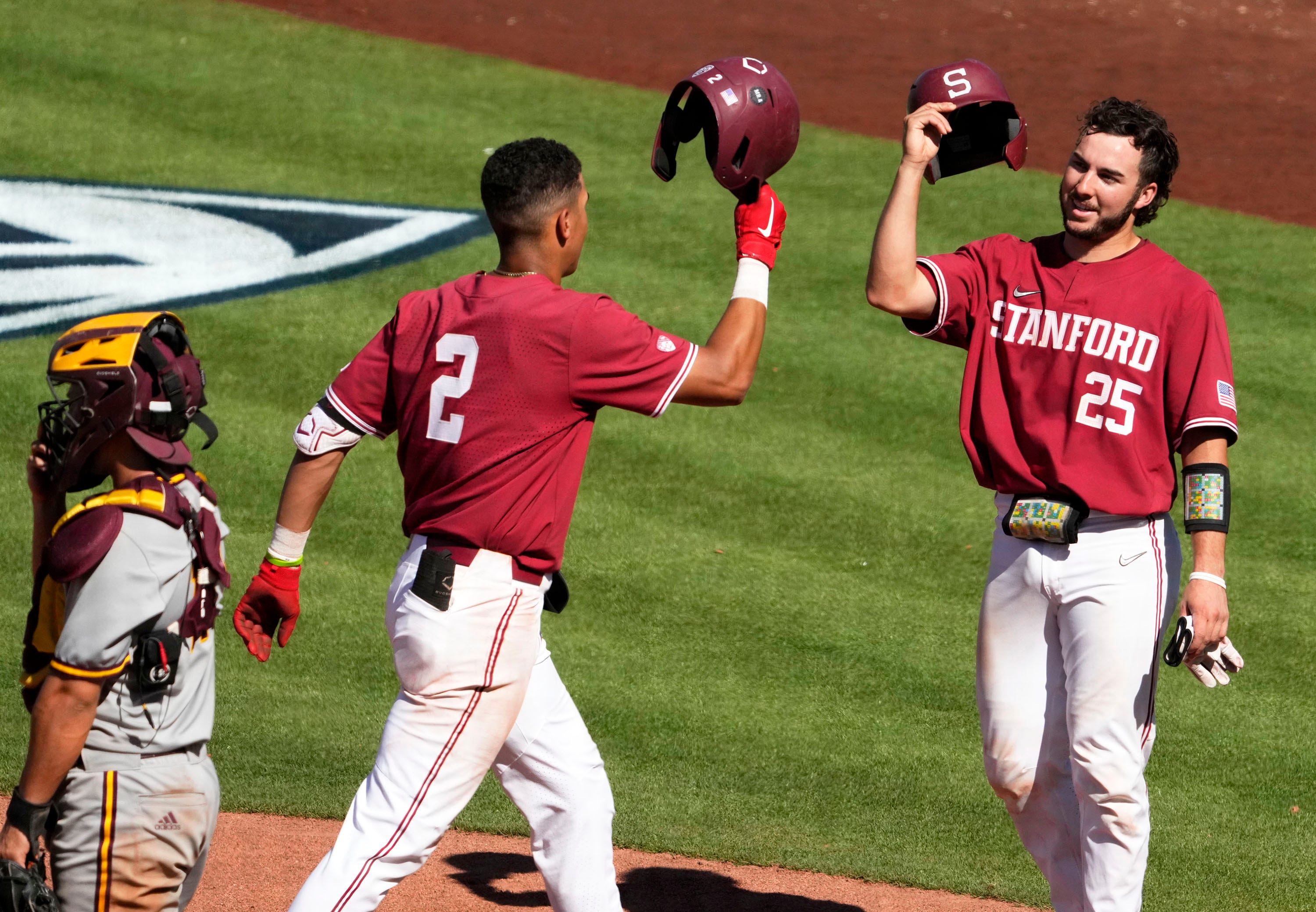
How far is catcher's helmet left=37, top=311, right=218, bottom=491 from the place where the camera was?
3.39m

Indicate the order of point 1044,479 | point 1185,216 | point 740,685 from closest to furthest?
point 1044,479
point 740,685
point 1185,216

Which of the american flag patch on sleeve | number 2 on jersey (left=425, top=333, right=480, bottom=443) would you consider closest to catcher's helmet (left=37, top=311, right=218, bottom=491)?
number 2 on jersey (left=425, top=333, right=480, bottom=443)

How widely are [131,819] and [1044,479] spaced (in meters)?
2.50

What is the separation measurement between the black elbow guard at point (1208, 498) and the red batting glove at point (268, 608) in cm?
241

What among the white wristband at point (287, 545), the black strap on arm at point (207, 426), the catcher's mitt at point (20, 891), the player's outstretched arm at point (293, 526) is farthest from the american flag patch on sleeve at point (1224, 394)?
the catcher's mitt at point (20, 891)

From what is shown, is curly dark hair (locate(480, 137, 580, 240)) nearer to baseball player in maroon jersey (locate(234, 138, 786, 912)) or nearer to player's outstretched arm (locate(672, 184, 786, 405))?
baseball player in maroon jersey (locate(234, 138, 786, 912))

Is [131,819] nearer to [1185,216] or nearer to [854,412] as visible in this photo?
[854,412]

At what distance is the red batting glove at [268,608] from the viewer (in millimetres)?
4246

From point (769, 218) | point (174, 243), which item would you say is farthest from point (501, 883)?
point (174, 243)

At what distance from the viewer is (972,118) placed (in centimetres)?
494

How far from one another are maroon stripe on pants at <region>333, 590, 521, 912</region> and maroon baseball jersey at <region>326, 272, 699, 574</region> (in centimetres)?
16

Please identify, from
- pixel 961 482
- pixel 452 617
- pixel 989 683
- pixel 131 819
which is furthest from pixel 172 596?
pixel 961 482

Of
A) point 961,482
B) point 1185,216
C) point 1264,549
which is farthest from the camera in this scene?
point 1185,216

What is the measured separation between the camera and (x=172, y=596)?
3.40 m
